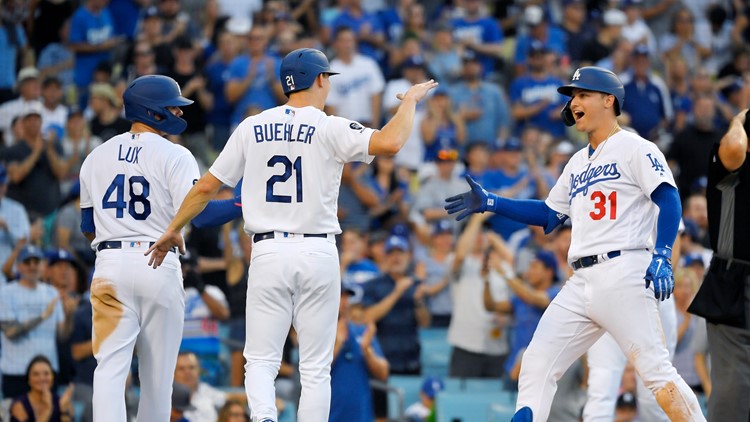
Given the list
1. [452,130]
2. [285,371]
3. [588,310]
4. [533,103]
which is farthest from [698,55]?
[588,310]

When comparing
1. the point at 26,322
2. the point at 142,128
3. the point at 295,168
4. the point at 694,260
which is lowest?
the point at 26,322

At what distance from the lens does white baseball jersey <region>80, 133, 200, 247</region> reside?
723 centimetres

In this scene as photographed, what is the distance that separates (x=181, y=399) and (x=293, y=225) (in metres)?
3.50

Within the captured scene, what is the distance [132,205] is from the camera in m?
7.25

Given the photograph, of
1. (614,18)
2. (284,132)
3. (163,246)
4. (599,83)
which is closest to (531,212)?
(599,83)

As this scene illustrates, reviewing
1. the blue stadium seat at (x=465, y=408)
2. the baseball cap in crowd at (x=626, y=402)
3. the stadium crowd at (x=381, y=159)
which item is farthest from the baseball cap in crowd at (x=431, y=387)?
the baseball cap in crowd at (x=626, y=402)

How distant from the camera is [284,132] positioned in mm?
6867

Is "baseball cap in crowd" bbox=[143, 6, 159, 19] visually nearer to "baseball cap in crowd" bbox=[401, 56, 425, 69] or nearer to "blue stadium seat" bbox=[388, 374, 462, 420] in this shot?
"baseball cap in crowd" bbox=[401, 56, 425, 69]

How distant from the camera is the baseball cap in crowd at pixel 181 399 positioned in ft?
32.1

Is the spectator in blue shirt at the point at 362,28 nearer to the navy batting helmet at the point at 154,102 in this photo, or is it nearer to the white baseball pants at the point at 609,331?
the navy batting helmet at the point at 154,102

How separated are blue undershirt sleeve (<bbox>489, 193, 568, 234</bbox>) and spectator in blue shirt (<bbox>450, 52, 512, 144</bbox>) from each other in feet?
23.1

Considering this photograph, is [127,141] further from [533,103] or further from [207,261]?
[533,103]

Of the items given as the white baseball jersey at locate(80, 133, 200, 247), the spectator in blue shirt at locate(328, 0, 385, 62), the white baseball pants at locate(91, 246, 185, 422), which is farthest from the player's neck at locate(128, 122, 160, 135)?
the spectator in blue shirt at locate(328, 0, 385, 62)

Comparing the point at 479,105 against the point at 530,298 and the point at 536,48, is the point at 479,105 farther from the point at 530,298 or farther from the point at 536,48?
the point at 530,298
